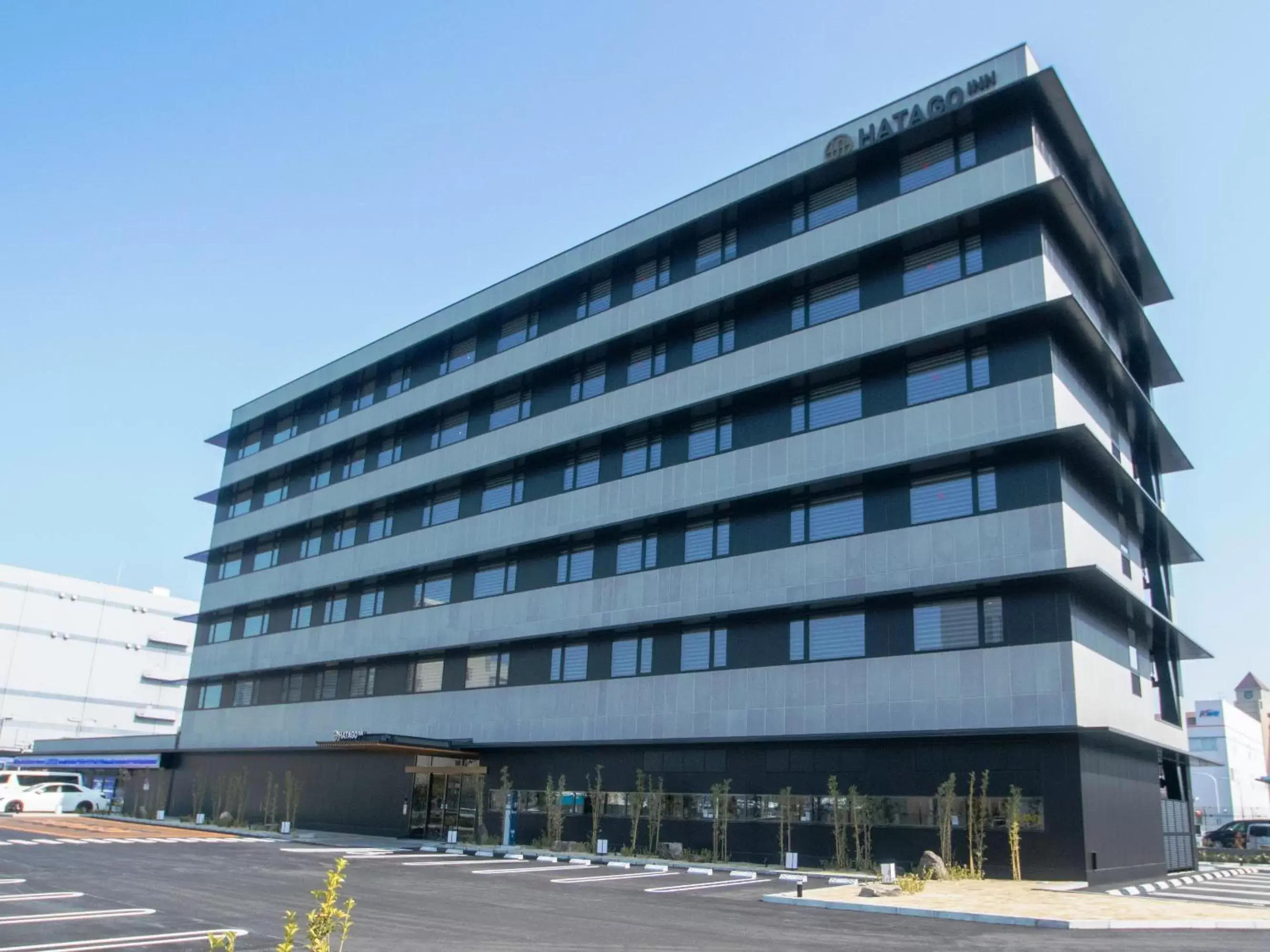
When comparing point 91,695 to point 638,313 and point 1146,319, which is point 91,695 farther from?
point 1146,319

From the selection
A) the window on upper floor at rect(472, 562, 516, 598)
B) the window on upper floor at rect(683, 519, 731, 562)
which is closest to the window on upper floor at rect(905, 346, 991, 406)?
the window on upper floor at rect(683, 519, 731, 562)

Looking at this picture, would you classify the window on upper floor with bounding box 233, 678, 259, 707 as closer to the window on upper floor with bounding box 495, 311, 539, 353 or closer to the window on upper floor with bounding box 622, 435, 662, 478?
the window on upper floor with bounding box 495, 311, 539, 353

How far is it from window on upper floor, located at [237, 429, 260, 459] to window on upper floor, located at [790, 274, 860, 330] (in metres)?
38.8

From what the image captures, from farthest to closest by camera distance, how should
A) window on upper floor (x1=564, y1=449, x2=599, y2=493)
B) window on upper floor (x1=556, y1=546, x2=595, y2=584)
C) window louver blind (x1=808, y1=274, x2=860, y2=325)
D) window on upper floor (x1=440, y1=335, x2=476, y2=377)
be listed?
window on upper floor (x1=440, y1=335, x2=476, y2=377)
window on upper floor (x1=564, y1=449, x2=599, y2=493)
window on upper floor (x1=556, y1=546, x2=595, y2=584)
window louver blind (x1=808, y1=274, x2=860, y2=325)

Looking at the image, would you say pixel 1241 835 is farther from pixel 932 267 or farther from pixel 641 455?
pixel 641 455

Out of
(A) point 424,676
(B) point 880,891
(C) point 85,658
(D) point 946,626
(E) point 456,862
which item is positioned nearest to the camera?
(B) point 880,891

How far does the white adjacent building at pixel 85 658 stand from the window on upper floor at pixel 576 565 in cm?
6165

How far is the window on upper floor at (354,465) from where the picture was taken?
55094mm

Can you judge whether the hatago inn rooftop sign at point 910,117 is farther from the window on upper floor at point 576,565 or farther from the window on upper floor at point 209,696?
the window on upper floor at point 209,696

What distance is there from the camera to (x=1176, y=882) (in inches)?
1281

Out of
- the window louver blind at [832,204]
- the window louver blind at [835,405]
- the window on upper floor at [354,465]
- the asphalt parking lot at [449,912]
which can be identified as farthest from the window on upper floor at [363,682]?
the window louver blind at [832,204]

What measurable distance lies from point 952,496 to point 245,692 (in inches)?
1693

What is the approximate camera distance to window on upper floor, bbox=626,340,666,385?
41812 millimetres

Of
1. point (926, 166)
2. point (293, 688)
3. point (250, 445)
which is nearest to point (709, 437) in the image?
point (926, 166)
